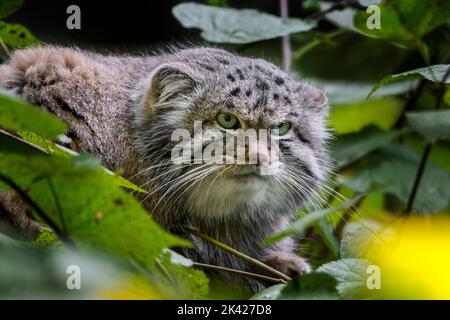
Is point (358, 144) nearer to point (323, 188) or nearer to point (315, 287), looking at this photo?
point (323, 188)

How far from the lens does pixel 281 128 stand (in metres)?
3.46

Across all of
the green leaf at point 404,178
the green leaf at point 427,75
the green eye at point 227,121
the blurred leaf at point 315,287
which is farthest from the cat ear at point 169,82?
the blurred leaf at point 315,287

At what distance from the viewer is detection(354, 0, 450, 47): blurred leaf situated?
305cm

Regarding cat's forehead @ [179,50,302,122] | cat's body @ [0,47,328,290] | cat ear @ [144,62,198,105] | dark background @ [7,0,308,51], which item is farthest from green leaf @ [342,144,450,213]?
dark background @ [7,0,308,51]

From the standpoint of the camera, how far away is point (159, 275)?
1908 mm

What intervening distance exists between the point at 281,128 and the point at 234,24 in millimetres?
834

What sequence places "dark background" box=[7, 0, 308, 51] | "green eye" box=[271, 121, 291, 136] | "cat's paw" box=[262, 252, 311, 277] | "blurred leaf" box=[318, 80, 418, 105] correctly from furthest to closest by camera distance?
"dark background" box=[7, 0, 308, 51] → "blurred leaf" box=[318, 80, 418, 105] → "cat's paw" box=[262, 252, 311, 277] → "green eye" box=[271, 121, 291, 136]

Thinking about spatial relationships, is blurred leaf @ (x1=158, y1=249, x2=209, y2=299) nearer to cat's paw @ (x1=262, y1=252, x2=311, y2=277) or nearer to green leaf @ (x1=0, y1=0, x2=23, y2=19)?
green leaf @ (x1=0, y1=0, x2=23, y2=19)

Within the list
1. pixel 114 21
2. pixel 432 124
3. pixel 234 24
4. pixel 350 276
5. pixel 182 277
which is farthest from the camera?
pixel 114 21

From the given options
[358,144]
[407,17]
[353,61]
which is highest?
[407,17]

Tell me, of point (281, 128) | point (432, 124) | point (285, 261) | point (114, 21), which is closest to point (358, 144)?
point (281, 128)

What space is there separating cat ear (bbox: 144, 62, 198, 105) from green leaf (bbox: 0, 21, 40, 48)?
2.01 ft

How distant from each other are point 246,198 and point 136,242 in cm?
175

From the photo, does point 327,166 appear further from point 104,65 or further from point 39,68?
point 39,68
